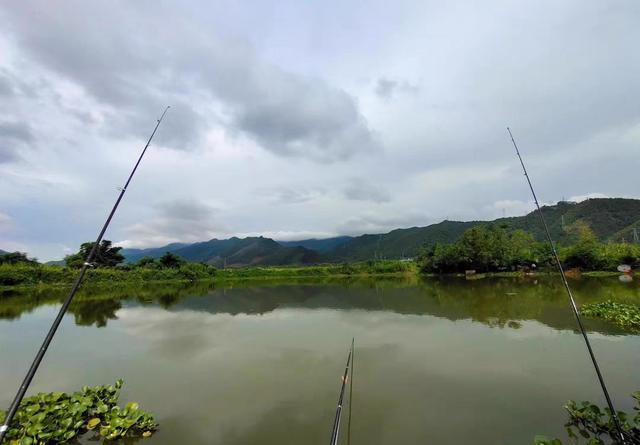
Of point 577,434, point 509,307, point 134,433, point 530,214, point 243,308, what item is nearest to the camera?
point 577,434

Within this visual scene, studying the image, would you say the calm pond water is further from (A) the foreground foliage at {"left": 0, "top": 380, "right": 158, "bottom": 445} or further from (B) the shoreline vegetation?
(B) the shoreline vegetation

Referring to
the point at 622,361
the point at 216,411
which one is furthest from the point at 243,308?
the point at 622,361

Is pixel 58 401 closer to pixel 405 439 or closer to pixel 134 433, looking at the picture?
pixel 134 433

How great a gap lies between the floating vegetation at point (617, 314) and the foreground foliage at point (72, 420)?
1626cm

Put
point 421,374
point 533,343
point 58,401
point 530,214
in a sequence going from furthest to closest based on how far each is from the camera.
Result: point 530,214, point 533,343, point 421,374, point 58,401

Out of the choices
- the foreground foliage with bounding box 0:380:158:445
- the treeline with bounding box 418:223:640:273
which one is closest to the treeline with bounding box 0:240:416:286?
the treeline with bounding box 418:223:640:273

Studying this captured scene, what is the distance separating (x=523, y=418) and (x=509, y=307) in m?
14.3

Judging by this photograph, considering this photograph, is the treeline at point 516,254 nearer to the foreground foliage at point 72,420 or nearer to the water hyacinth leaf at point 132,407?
the water hyacinth leaf at point 132,407

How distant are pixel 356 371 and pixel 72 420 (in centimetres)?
620

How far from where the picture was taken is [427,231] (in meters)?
169

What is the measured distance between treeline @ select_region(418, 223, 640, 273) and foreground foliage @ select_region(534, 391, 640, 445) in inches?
1927

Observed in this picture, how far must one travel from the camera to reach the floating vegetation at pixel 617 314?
12.2m

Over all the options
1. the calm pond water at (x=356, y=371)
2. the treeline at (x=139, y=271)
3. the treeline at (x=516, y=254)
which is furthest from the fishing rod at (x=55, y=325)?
the treeline at (x=516, y=254)

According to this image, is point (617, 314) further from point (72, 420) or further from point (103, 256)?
point (103, 256)
